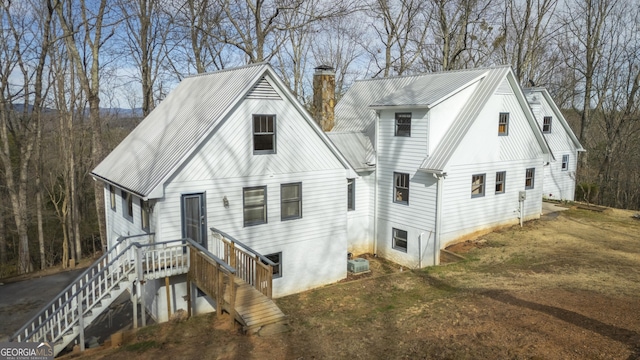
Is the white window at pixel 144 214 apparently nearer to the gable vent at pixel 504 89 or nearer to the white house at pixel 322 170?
the white house at pixel 322 170

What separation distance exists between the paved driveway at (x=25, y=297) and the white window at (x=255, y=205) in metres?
8.62

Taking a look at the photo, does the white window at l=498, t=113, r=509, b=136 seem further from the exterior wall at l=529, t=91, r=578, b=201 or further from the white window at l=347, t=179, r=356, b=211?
the exterior wall at l=529, t=91, r=578, b=201

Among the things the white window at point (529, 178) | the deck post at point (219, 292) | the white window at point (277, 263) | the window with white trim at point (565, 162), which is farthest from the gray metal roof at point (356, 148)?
the window with white trim at point (565, 162)

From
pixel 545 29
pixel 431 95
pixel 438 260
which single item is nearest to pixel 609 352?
pixel 438 260

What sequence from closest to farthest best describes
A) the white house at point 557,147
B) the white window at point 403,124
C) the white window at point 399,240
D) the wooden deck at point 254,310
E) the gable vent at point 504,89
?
the wooden deck at point 254,310
the white window at point 403,124
the gable vent at point 504,89
the white window at point 399,240
the white house at point 557,147

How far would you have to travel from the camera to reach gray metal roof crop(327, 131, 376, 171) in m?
21.0

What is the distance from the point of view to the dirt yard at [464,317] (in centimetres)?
965

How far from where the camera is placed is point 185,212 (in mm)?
13898

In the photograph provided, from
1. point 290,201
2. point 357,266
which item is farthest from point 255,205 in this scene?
point 357,266

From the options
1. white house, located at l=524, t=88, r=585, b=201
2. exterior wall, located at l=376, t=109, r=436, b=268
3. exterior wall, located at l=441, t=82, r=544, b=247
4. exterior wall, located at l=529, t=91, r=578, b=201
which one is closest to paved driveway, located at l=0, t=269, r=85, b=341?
exterior wall, located at l=376, t=109, r=436, b=268

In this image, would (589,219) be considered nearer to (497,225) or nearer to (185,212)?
(497,225)

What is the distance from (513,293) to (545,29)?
31.5m

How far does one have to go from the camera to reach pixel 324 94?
903 inches
